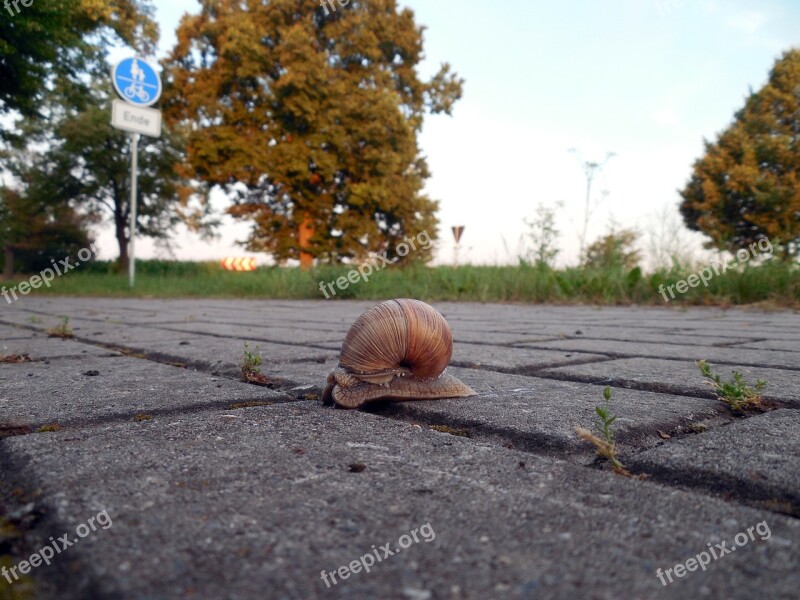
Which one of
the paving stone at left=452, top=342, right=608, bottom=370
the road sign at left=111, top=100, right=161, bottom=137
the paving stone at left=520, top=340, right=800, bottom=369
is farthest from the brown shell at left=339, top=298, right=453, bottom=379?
the road sign at left=111, top=100, right=161, bottom=137

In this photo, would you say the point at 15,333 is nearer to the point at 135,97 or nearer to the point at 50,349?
the point at 50,349

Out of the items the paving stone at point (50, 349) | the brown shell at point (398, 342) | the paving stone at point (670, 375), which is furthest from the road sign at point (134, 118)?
the brown shell at point (398, 342)

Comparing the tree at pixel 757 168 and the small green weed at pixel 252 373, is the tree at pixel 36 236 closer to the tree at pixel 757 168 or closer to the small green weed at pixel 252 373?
the tree at pixel 757 168

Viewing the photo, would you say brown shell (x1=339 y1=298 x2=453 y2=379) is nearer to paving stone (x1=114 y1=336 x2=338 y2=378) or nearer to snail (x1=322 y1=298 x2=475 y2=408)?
snail (x1=322 y1=298 x2=475 y2=408)

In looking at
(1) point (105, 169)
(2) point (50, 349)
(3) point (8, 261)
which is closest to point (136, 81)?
(2) point (50, 349)

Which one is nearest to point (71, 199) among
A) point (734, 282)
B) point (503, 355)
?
point (734, 282)

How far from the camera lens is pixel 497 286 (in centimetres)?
852

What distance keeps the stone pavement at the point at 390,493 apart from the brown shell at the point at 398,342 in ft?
0.37

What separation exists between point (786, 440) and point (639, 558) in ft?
2.13

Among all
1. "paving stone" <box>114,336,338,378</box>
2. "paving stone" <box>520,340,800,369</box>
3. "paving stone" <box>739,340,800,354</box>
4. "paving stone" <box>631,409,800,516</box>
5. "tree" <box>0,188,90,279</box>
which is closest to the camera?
"paving stone" <box>631,409,800,516</box>

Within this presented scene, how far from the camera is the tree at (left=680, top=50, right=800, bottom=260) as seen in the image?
82.0 feet

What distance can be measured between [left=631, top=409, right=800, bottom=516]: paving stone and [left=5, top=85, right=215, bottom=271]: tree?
25.7 meters

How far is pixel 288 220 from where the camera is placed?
24.5 m

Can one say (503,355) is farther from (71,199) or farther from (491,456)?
(71,199)
